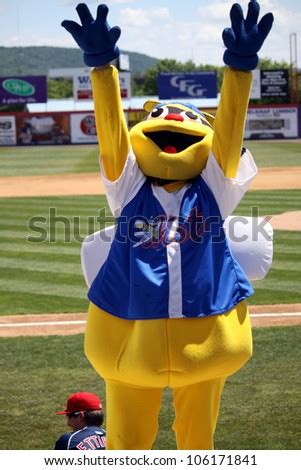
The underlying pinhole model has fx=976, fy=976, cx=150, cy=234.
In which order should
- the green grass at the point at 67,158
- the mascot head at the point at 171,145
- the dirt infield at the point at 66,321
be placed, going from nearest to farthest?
1. the mascot head at the point at 171,145
2. the dirt infield at the point at 66,321
3. the green grass at the point at 67,158

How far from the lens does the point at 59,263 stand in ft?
44.9

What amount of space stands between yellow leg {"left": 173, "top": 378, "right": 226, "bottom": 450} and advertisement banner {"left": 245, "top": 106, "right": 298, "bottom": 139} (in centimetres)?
3947

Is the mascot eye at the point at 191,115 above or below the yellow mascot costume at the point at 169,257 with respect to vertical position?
above

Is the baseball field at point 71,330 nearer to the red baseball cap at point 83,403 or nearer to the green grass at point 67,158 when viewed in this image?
the red baseball cap at point 83,403

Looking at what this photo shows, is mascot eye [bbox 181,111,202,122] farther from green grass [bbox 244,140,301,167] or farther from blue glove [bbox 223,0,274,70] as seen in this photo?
green grass [bbox 244,140,301,167]

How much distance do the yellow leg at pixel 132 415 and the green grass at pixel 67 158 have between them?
23518 millimetres

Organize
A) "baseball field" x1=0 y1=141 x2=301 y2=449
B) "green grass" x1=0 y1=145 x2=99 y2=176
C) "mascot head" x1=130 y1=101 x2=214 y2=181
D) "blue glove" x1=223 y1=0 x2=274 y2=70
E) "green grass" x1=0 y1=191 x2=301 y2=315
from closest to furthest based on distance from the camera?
"blue glove" x1=223 y1=0 x2=274 y2=70
"mascot head" x1=130 y1=101 x2=214 y2=181
"baseball field" x1=0 y1=141 x2=301 y2=449
"green grass" x1=0 y1=191 x2=301 y2=315
"green grass" x1=0 y1=145 x2=99 y2=176

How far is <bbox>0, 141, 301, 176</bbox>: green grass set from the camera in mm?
29959

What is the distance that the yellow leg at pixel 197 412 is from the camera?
17.4ft

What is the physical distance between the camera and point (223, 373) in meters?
5.26

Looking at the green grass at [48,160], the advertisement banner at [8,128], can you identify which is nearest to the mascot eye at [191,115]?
the green grass at [48,160]

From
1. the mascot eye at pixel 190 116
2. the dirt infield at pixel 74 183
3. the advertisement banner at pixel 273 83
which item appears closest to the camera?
the mascot eye at pixel 190 116

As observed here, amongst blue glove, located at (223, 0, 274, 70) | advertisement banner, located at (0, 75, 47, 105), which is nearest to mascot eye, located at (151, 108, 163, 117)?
blue glove, located at (223, 0, 274, 70)

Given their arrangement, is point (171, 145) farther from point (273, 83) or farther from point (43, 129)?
point (273, 83)
